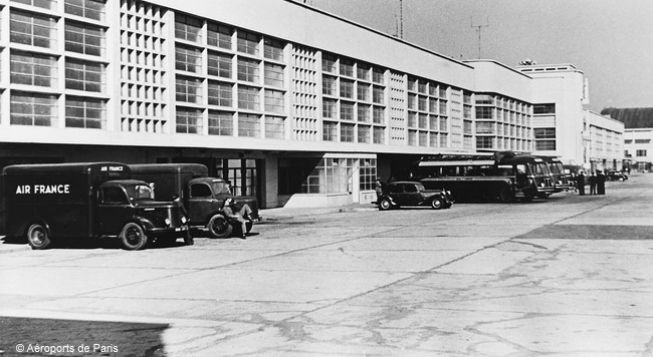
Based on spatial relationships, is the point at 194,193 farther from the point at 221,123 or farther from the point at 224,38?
the point at 224,38

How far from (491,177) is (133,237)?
28369 millimetres

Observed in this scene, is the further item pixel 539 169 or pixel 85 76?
pixel 539 169

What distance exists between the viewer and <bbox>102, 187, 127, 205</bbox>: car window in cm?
1966

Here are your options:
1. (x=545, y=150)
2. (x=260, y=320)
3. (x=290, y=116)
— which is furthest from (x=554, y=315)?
(x=545, y=150)

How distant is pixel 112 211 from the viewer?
19.6 metres

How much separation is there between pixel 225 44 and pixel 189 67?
3.16 meters

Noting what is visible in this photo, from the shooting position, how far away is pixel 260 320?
9.48 meters

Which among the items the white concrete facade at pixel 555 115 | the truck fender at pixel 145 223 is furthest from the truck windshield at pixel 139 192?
the white concrete facade at pixel 555 115

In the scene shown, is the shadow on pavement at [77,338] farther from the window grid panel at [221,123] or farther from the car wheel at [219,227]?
the window grid panel at [221,123]

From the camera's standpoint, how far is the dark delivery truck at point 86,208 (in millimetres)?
19484

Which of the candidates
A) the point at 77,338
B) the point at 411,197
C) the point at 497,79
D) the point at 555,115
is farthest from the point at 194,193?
the point at 555,115

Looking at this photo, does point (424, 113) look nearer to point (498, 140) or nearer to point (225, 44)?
point (498, 140)

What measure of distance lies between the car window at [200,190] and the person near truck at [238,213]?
26.1 inches

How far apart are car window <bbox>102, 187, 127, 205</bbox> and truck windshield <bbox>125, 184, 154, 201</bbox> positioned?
19cm
